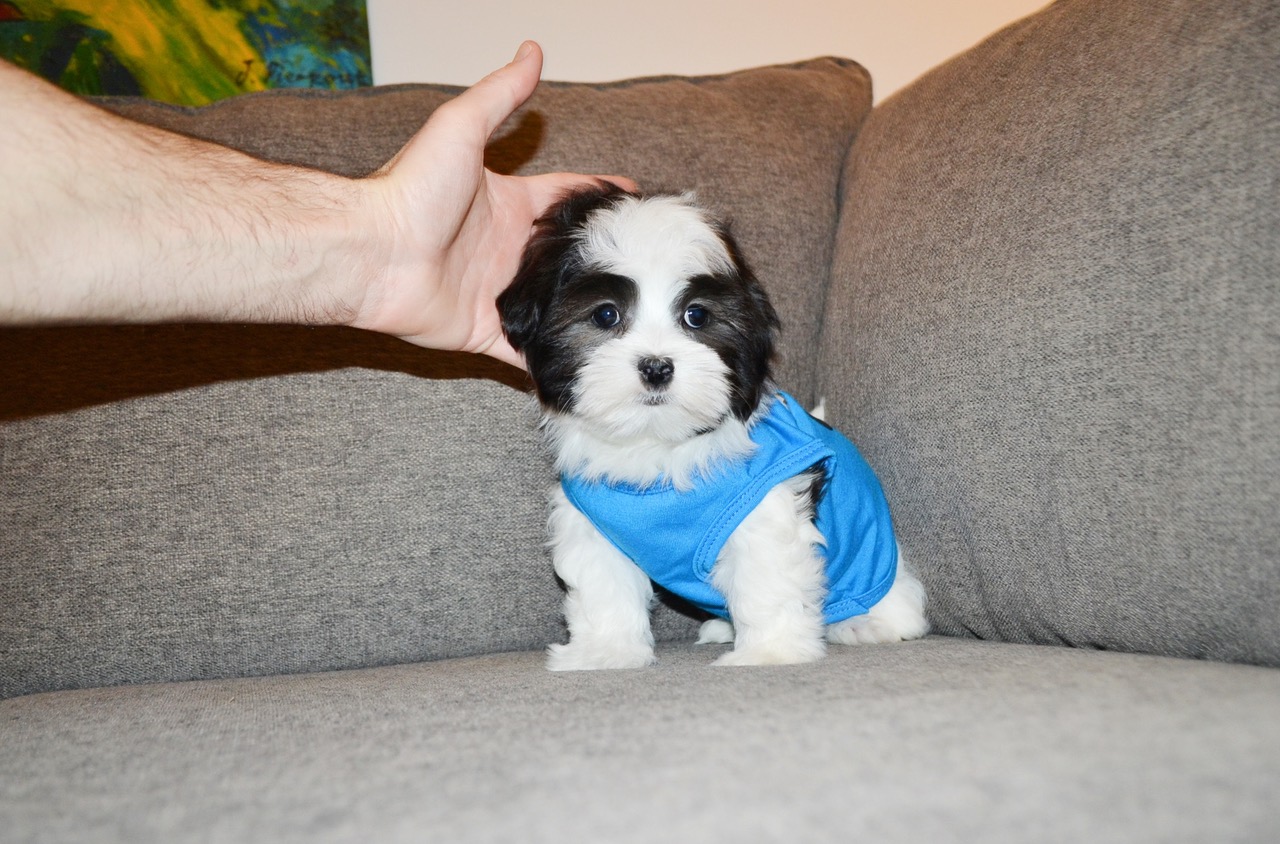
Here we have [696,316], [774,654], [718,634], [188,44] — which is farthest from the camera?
[188,44]

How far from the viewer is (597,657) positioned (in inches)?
87.7

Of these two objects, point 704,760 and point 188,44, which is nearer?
point 704,760

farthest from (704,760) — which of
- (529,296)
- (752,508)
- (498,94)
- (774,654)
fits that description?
(498,94)

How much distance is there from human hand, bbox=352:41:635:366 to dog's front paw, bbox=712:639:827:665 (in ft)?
3.10

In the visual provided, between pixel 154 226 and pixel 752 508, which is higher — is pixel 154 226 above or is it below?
above

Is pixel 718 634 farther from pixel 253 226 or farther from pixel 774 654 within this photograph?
pixel 253 226

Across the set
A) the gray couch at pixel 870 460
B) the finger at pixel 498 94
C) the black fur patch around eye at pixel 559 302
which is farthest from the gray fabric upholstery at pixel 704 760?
the finger at pixel 498 94

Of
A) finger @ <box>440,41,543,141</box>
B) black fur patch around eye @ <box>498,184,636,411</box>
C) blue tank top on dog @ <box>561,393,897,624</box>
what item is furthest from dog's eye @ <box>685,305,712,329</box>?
finger @ <box>440,41,543,141</box>

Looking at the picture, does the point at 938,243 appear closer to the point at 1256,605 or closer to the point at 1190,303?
the point at 1190,303

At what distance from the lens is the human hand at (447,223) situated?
223 centimetres

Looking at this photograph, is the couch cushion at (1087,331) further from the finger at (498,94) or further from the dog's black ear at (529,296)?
the finger at (498,94)

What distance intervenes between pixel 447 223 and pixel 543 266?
0.27 m

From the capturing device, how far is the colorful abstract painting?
3.64 metres

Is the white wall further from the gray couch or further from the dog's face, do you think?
the dog's face
